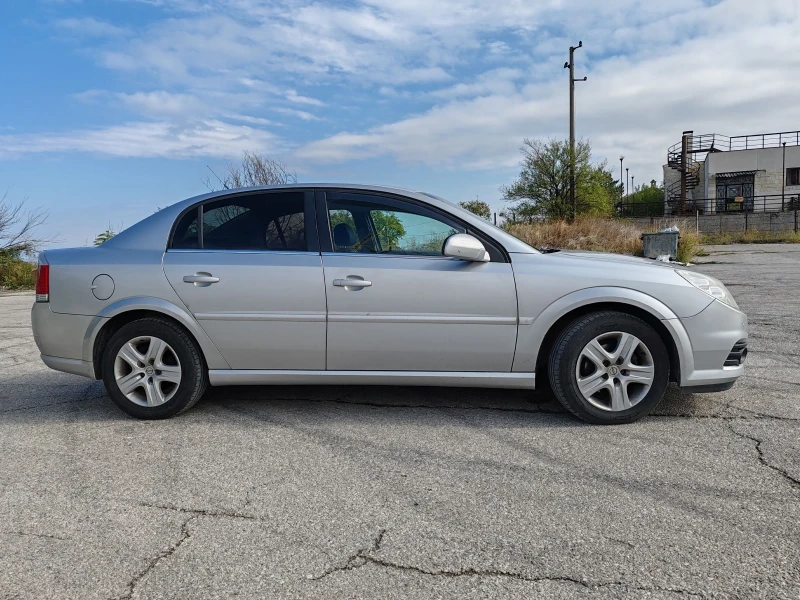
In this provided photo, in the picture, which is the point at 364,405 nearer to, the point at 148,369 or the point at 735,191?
the point at 148,369

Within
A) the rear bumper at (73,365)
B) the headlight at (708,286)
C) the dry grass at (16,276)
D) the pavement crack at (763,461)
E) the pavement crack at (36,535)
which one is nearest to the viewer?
the pavement crack at (36,535)

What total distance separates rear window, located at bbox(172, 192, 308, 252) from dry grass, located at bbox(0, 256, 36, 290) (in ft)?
54.4

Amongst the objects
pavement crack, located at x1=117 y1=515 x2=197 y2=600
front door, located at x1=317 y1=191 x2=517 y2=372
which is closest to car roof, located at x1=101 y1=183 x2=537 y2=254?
front door, located at x1=317 y1=191 x2=517 y2=372

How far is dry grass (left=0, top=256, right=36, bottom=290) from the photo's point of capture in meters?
18.4

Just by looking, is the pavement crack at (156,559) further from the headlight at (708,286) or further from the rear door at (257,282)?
the headlight at (708,286)

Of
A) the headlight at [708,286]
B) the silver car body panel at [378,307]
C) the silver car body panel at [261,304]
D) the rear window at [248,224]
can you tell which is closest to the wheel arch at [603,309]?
the silver car body panel at [378,307]

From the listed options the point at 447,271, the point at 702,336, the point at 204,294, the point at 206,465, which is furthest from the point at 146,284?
the point at 702,336

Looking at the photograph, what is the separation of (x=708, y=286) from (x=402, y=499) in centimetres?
249

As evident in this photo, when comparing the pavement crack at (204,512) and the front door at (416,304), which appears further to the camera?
the front door at (416,304)

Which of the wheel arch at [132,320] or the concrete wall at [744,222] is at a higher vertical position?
the concrete wall at [744,222]

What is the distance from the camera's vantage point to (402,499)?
294 centimetres

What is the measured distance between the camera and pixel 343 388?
16.7 feet

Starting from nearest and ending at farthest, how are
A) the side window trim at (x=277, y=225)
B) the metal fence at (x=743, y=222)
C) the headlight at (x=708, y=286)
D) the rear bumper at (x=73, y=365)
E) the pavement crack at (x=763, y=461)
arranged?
the pavement crack at (x=763, y=461) < the headlight at (x=708, y=286) < the side window trim at (x=277, y=225) < the rear bumper at (x=73, y=365) < the metal fence at (x=743, y=222)

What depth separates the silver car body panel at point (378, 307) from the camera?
397 centimetres
